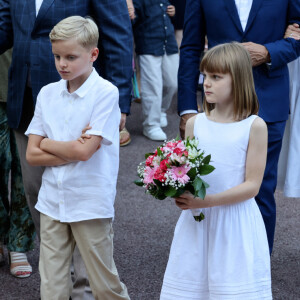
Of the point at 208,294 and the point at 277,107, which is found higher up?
the point at 277,107

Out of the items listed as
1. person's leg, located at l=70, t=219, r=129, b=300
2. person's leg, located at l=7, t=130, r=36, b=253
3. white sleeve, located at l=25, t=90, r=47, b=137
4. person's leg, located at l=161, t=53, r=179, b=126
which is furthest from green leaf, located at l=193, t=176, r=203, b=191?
person's leg, located at l=161, t=53, r=179, b=126

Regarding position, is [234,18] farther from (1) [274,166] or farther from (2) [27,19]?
(2) [27,19]

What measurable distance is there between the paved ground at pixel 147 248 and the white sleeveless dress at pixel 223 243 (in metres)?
1.01

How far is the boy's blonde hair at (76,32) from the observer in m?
3.44

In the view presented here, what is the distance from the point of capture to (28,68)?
407cm

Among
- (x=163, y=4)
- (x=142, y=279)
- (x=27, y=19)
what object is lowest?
(x=142, y=279)

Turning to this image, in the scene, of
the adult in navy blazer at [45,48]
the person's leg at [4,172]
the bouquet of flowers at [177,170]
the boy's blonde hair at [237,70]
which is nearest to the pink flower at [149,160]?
the bouquet of flowers at [177,170]

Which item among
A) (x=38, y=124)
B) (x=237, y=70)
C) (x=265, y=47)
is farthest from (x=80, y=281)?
(x=265, y=47)

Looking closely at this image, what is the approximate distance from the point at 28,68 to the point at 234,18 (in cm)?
121

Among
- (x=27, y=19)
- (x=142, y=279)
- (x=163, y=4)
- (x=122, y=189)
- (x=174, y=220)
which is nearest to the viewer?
(x=27, y=19)

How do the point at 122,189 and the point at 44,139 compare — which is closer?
the point at 44,139

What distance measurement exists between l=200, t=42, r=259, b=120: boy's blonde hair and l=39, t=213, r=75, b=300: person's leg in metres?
1.08

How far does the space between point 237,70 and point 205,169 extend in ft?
1.77

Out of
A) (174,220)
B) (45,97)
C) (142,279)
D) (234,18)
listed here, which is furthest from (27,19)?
(174,220)
